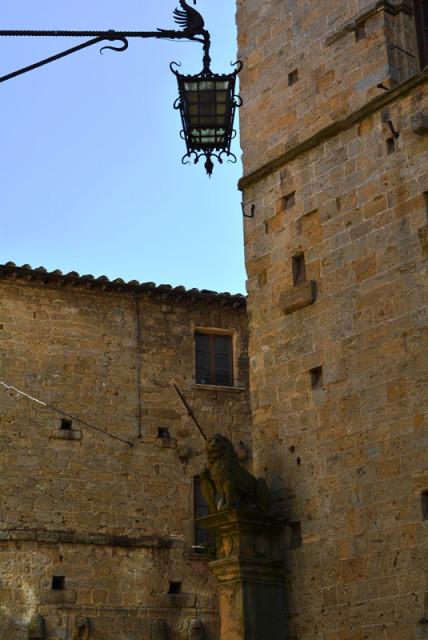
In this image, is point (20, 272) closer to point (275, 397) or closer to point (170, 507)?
point (170, 507)

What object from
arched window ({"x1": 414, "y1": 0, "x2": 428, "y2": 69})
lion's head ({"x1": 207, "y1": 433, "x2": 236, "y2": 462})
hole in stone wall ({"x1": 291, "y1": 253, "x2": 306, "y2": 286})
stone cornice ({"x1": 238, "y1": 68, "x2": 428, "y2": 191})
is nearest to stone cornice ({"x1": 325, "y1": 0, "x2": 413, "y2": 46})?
arched window ({"x1": 414, "y1": 0, "x2": 428, "y2": 69})

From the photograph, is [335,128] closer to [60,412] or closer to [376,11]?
[376,11]

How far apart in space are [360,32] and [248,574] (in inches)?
232

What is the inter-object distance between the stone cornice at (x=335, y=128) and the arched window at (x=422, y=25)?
761mm

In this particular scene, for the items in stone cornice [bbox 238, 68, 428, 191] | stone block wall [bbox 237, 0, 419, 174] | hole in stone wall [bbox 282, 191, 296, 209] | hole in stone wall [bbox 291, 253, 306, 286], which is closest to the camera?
stone cornice [bbox 238, 68, 428, 191]

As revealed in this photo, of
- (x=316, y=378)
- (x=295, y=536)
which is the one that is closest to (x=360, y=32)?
(x=316, y=378)

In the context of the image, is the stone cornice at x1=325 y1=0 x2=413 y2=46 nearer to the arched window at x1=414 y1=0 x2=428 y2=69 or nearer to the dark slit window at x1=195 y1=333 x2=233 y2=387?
the arched window at x1=414 y1=0 x2=428 y2=69

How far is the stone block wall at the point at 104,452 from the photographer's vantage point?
17.7 m

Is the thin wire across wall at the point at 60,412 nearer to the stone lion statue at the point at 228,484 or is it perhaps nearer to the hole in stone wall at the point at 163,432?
the hole in stone wall at the point at 163,432

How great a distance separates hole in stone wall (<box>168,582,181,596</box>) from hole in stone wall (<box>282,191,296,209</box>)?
7.73m

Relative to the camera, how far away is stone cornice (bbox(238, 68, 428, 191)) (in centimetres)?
1184

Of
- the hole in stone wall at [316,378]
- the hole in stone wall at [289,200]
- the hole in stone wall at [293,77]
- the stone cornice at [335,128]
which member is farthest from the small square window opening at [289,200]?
the hole in stone wall at [316,378]

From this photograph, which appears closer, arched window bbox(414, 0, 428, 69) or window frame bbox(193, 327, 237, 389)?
arched window bbox(414, 0, 428, 69)

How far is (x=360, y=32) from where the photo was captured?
1267cm
